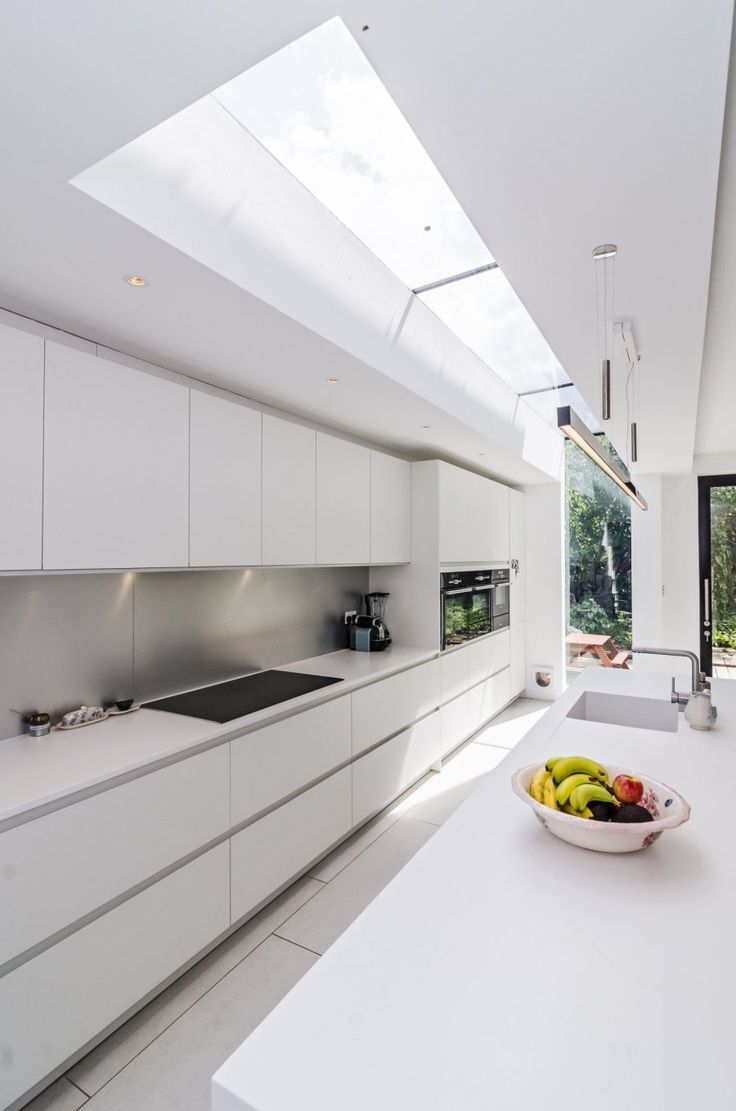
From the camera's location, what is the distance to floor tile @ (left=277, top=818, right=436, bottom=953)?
89.4 inches

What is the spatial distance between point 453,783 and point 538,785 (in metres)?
2.68

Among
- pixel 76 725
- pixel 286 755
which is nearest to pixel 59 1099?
pixel 76 725

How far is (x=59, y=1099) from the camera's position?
1565 millimetres

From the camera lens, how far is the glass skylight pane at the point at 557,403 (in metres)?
3.50

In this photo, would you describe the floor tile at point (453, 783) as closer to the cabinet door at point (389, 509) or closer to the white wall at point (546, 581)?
the cabinet door at point (389, 509)

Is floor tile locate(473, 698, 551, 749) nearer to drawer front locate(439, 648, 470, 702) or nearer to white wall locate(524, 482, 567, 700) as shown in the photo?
white wall locate(524, 482, 567, 700)

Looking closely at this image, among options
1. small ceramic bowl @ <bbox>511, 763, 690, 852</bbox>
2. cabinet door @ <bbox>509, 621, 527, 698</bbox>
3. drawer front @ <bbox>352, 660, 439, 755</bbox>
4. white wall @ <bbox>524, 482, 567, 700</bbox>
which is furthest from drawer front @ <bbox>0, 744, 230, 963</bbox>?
white wall @ <bbox>524, 482, 567, 700</bbox>

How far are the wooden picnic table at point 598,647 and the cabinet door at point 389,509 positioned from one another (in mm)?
2832

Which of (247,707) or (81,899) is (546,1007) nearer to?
(81,899)

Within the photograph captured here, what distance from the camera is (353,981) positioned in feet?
2.66

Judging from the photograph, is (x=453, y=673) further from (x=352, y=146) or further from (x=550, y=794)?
(x=352, y=146)

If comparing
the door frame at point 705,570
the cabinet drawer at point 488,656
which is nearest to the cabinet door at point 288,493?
the cabinet drawer at point 488,656

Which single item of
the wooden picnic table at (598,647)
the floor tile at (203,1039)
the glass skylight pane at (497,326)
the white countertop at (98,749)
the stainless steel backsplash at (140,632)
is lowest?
the floor tile at (203,1039)

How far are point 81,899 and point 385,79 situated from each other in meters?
2.18
